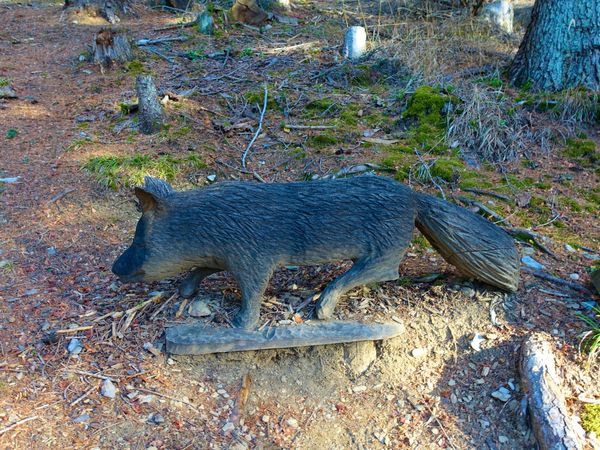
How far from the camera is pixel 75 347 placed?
318 cm

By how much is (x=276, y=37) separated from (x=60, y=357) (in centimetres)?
778

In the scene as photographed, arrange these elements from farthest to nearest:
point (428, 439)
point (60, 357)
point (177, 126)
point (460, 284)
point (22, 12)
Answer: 1. point (22, 12)
2. point (177, 126)
3. point (460, 284)
4. point (60, 357)
5. point (428, 439)

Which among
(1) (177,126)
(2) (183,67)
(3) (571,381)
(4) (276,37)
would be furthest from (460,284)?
(4) (276,37)

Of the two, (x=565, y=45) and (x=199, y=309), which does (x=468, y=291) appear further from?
(x=565, y=45)

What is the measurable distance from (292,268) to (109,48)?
5664mm

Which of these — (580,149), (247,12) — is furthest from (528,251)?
(247,12)

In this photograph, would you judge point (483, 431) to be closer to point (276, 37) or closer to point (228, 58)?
point (228, 58)

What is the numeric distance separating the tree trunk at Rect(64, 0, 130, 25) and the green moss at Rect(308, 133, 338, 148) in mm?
7164

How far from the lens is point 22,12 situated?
11.4m

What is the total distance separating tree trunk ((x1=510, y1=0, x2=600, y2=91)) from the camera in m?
5.97

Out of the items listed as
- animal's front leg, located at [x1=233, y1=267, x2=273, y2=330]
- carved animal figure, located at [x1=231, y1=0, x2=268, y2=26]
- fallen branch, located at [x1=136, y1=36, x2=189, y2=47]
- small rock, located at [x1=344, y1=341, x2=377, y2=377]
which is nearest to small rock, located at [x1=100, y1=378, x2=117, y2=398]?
animal's front leg, located at [x1=233, y1=267, x2=273, y2=330]

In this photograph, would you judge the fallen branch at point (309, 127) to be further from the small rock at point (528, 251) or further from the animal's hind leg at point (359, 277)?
the animal's hind leg at point (359, 277)

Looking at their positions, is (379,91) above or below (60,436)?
above

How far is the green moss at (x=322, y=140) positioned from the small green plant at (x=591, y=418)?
3681 millimetres
